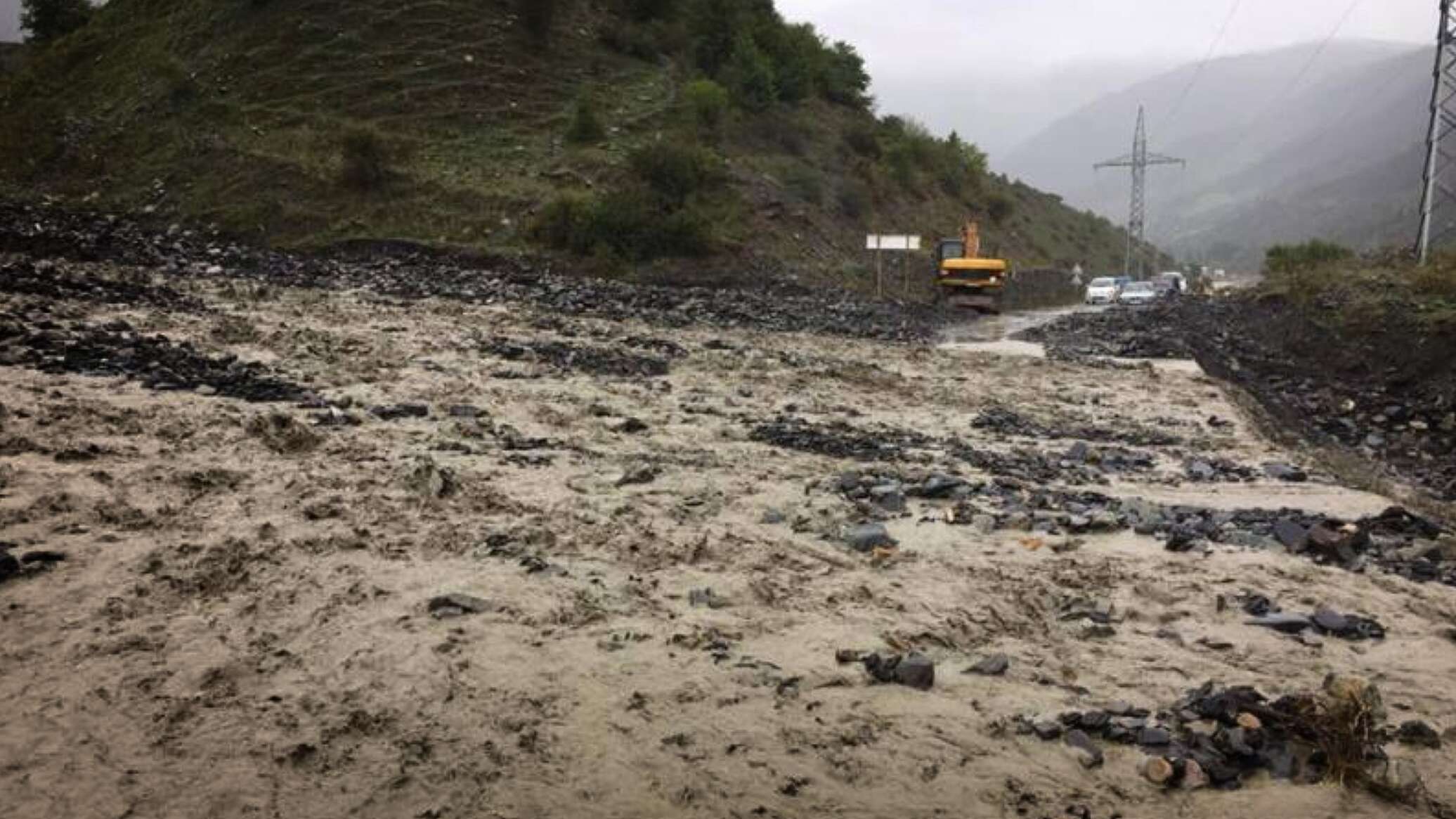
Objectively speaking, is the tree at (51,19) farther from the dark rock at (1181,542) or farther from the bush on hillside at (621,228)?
the dark rock at (1181,542)

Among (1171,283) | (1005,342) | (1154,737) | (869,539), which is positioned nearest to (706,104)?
(1005,342)

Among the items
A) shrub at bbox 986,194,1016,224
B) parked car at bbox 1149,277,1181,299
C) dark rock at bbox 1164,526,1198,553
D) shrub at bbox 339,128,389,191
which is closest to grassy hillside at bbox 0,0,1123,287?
shrub at bbox 339,128,389,191

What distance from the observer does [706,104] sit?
34438 mm

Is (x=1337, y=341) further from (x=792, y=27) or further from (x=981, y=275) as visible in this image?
(x=792, y=27)

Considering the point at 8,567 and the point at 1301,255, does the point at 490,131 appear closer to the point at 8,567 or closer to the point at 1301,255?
the point at 8,567

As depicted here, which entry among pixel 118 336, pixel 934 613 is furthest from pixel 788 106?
pixel 934 613

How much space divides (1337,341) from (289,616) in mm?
18422

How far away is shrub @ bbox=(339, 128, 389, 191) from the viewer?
2811cm

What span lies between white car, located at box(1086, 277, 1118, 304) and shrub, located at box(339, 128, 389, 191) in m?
31.7

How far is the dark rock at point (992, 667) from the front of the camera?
4.33 metres

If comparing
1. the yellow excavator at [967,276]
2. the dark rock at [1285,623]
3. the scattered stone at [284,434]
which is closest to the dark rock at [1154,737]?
the dark rock at [1285,623]

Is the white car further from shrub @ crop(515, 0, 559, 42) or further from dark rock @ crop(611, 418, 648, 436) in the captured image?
dark rock @ crop(611, 418, 648, 436)

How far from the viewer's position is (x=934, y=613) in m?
5.02

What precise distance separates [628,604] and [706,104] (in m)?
32.2
